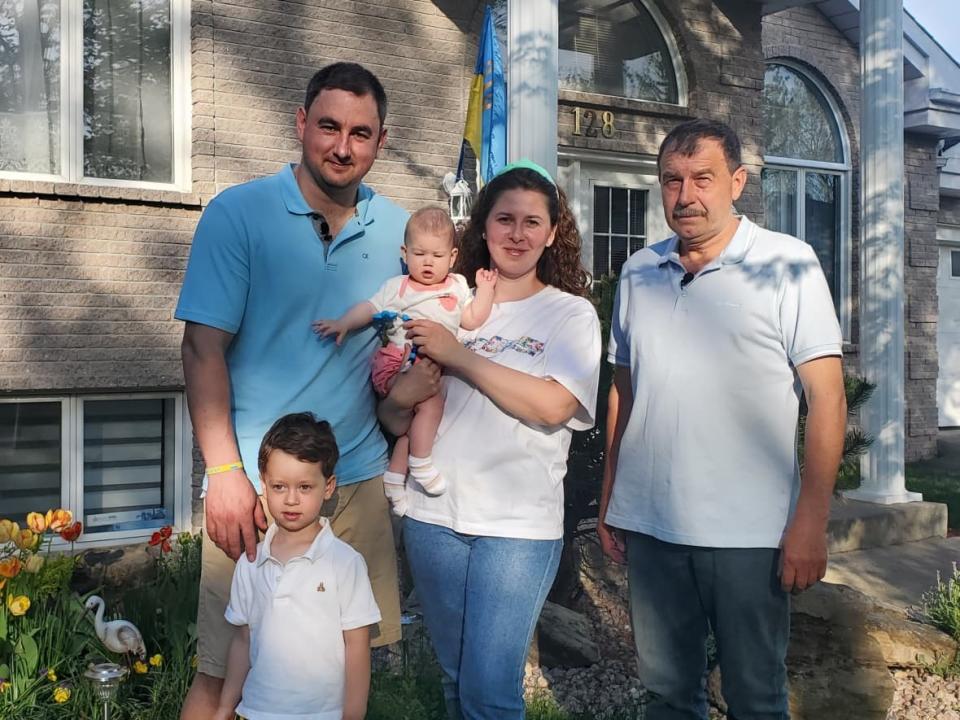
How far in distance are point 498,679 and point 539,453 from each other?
1.91 feet

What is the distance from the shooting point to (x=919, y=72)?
11211mm

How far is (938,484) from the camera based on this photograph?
9.68m

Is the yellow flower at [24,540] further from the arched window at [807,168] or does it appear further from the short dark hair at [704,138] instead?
the arched window at [807,168]

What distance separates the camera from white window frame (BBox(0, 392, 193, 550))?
6184 mm

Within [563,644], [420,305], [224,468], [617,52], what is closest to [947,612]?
[563,644]

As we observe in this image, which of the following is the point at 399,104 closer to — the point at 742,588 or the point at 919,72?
the point at 742,588

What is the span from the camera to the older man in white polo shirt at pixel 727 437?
2.58 meters

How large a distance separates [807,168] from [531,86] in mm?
6147

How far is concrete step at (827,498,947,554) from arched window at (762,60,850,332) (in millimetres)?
3745

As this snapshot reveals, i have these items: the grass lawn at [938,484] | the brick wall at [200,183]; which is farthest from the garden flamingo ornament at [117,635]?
the grass lawn at [938,484]

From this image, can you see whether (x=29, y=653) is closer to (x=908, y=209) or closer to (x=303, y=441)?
(x=303, y=441)

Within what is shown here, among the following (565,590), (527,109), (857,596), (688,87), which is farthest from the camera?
(688,87)

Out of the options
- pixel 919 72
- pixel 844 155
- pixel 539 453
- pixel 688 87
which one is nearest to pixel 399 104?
pixel 688 87

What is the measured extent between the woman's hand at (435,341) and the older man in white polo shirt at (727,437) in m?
0.63
